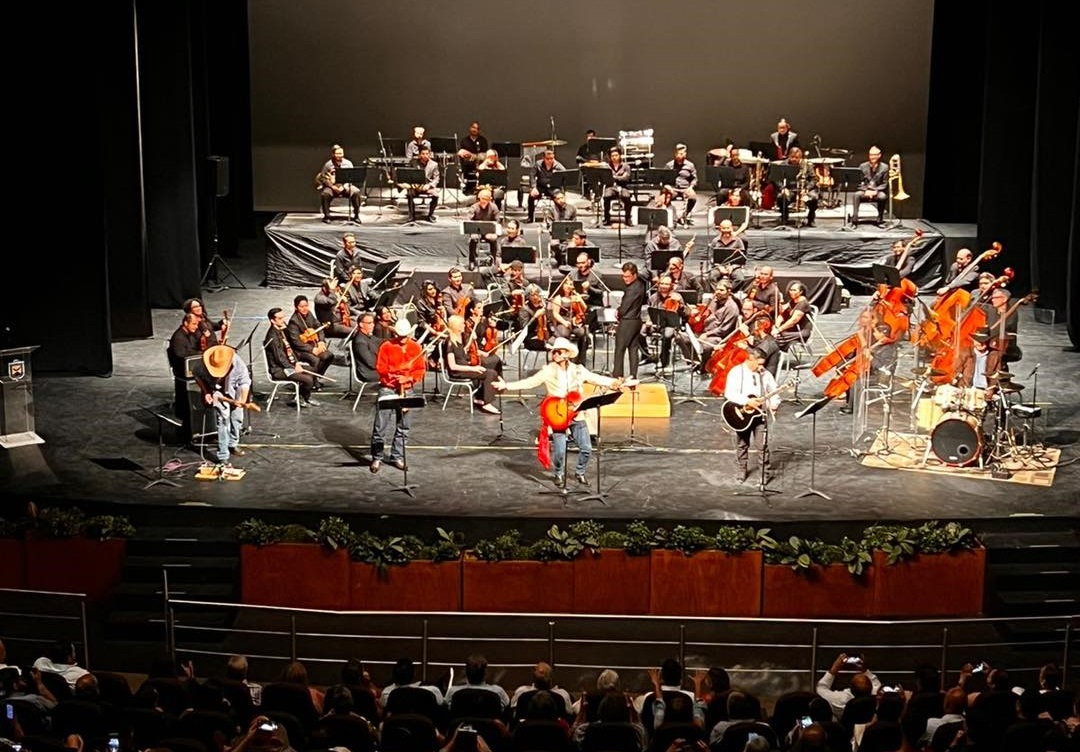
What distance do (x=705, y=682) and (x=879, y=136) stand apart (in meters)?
18.4

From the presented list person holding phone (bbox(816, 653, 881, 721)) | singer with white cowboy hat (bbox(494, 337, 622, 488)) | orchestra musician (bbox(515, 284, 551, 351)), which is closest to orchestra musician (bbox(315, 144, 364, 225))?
orchestra musician (bbox(515, 284, 551, 351))

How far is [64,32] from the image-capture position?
1819cm

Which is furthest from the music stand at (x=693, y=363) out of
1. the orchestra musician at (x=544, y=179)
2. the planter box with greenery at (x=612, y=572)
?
the orchestra musician at (x=544, y=179)

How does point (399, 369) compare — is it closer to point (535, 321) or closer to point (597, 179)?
point (535, 321)

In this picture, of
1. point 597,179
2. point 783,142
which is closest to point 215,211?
point 597,179

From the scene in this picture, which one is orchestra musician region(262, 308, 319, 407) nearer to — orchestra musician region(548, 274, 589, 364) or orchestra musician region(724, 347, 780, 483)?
orchestra musician region(548, 274, 589, 364)

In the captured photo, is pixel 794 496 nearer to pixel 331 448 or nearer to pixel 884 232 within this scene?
pixel 331 448

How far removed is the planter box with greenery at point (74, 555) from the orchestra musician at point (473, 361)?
4.04 m

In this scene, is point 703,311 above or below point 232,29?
below

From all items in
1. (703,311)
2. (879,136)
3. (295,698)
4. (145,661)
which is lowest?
(145,661)

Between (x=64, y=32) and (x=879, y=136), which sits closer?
(x=64, y=32)

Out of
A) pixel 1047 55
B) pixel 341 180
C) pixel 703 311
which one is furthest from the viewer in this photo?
pixel 341 180

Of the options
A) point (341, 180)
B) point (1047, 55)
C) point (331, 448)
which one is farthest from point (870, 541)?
point (341, 180)

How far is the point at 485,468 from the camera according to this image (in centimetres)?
1562
